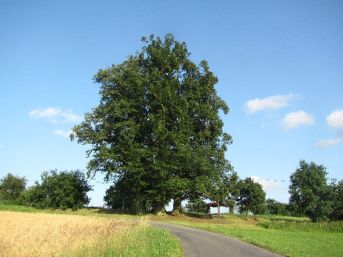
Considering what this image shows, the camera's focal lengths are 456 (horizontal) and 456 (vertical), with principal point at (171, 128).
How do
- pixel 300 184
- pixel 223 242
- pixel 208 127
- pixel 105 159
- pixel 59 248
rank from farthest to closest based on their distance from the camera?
pixel 300 184 < pixel 208 127 < pixel 105 159 < pixel 223 242 < pixel 59 248

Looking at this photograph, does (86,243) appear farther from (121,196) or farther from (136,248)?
(121,196)

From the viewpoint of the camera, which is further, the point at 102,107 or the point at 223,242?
the point at 102,107

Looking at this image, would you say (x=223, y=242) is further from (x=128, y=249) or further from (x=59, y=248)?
(x=59, y=248)

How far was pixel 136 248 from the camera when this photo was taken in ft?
66.6

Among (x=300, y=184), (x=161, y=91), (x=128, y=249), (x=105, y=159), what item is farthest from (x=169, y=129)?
(x=300, y=184)

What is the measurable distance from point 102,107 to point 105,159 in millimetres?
6905

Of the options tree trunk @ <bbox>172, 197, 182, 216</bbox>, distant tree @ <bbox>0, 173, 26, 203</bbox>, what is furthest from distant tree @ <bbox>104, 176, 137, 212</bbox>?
distant tree @ <bbox>0, 173, 26, 203</bbox>

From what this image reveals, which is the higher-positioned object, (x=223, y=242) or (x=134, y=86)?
(x=134, y=86)

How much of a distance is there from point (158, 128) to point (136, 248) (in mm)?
32104

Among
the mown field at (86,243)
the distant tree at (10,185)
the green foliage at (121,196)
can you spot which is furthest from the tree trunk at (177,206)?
the distant tree at (10,185)

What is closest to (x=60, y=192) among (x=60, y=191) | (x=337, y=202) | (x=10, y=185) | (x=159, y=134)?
(x=60, y=191)

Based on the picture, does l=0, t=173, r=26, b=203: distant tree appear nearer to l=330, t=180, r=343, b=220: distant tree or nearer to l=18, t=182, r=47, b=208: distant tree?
l=18, t=182, r=47, b=208: distant tree

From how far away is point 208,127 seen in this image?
56.9 metres

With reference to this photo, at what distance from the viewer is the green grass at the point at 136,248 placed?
719 inches
